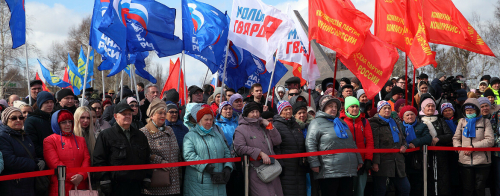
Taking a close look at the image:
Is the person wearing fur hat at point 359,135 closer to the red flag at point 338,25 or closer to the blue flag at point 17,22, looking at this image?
the red flag at point 338,25

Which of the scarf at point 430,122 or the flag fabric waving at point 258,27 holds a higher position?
the flag fabric waving at point 258,27

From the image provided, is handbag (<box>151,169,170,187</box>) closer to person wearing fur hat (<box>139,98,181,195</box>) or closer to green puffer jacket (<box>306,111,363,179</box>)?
person wearing fur hat (<box>139,98,181,195</box>)

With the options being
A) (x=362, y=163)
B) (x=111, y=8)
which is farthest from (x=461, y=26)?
(x=111, y=8)

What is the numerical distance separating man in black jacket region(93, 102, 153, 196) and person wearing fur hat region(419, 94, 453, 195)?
4899 millimetres

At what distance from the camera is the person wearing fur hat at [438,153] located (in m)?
8.13

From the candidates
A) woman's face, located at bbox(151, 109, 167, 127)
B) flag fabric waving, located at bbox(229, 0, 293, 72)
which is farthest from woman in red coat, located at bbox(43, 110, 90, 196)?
flag fabric waving, located at bbox(229, 0, 293, 72)

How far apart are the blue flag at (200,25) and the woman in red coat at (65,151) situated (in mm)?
3761

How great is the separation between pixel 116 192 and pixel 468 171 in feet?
19.1

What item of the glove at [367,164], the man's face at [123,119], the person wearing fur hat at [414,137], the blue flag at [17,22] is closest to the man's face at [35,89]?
the blue flag at [17,22]

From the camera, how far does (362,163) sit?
705cm

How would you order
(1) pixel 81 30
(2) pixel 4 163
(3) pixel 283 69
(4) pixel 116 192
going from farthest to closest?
(1) pixel 81 30 → (3) pixel 283 69 → (4) pixel 116 192 → (2) pixel 4 163

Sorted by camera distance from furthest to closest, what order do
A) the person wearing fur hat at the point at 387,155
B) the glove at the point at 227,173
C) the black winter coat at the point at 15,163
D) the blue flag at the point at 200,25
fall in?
the blue flag at the point at 200,25
the person wearing fur hat at the point at 387,155
the glove at the point at 227,173
the black winter coat at the point at 15,163

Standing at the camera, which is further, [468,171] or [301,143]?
[468,171]

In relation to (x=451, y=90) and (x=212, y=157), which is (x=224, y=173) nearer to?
(x=212, y=157)
